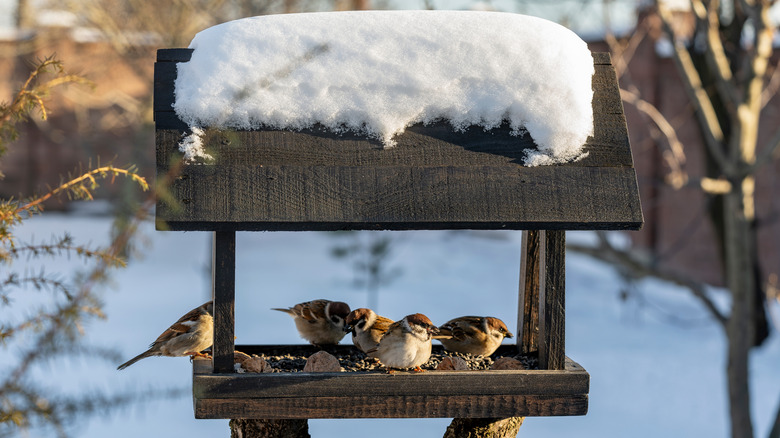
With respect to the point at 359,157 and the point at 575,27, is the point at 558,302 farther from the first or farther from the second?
the point at 575,27

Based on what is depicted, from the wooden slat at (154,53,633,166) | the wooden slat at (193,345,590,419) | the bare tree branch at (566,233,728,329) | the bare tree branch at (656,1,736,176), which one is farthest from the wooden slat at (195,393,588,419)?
the bare tree branch at (656,1,736,176)

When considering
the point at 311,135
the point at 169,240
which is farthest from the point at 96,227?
the point at 311,135

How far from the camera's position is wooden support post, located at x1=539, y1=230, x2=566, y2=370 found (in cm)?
217

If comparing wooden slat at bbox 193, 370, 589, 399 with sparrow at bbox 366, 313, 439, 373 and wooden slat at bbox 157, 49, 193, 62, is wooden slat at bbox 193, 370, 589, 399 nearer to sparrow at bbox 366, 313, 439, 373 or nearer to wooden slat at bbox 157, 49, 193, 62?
sparrow at bbox 366, 313, 439, 373

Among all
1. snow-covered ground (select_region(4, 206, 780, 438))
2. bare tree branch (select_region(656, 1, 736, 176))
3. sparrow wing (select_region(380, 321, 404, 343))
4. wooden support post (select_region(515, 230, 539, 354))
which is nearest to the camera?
sparrow wing (select_region(380, 321, 404, 343))

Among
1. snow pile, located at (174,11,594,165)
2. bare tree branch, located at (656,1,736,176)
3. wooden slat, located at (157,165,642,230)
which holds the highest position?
bare tree branch, located at (656,1,736,176)

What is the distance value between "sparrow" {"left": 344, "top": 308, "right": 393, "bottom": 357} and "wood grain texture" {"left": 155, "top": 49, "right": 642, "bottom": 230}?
24.8 inches

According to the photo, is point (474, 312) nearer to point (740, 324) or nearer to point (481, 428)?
point (740, 324)

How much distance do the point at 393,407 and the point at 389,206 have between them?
0.53 m

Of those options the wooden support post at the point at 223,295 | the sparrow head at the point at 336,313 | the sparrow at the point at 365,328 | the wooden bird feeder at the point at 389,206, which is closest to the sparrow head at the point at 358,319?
the sparrow at the point at 365,328

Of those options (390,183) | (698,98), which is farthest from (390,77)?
(698,98)

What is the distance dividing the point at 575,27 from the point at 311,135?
3.96 m

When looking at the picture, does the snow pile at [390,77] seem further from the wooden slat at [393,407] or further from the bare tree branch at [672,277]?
the bare tree branch at [672,277]

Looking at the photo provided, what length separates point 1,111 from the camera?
165cm
